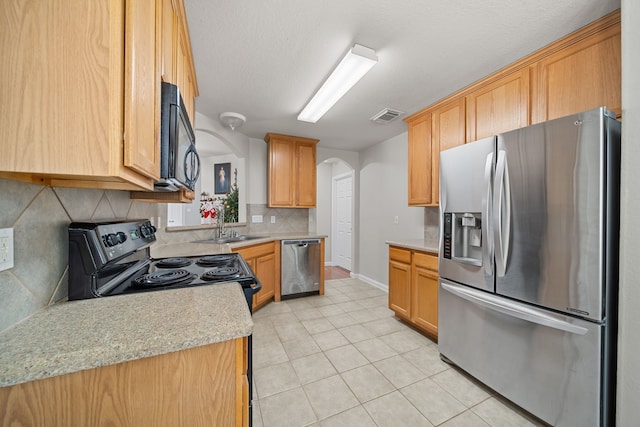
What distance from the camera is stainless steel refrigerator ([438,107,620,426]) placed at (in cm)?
118

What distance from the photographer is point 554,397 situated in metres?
1.31

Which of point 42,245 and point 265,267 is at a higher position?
point 42,245

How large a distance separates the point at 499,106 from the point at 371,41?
1212 millimetres

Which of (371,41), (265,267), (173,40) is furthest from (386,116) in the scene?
(265,267)

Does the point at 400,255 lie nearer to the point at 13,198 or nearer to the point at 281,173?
the point at 281,173

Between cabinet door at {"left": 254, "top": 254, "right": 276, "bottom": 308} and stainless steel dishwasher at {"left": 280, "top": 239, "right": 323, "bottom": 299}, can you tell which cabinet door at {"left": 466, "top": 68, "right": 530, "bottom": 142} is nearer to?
stainless steel dishwasher at {"left": 280, "top": 239, "right": 323, "bottom": 299}

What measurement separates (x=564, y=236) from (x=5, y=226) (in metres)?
2.29

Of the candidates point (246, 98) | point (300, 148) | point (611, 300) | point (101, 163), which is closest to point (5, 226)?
point (101, 163)

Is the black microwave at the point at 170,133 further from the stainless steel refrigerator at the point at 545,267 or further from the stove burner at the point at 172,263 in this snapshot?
the stainless steel refrigerator at the point at 545,267

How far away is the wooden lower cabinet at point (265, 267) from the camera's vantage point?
281cm

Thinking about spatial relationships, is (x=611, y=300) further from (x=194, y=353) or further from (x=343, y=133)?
(x=343, y=133)

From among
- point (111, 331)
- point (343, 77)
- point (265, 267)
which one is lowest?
point (265, 267)

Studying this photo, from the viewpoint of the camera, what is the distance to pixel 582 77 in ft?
4.98

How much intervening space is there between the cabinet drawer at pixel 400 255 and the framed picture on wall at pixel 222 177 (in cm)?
379
